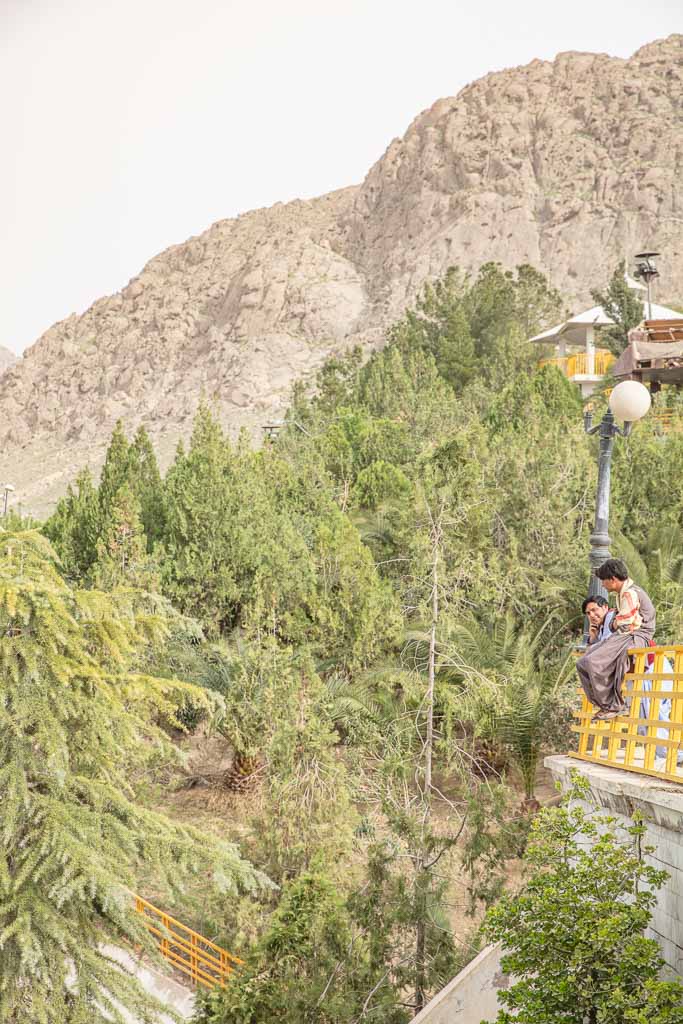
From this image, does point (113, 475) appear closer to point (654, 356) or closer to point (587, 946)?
point (654, 356)

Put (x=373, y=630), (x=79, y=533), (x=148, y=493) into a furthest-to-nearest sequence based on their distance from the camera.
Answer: (x=148, y=493) < (x=79, y=533) < (x=373, y=630)

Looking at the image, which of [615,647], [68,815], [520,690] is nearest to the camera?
[615,647]

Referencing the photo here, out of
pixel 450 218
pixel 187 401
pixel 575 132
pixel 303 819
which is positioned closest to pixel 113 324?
pixel 187 401

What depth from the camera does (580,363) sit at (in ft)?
115

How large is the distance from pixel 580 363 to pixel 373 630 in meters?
21.2

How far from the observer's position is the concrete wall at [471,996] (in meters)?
8.08

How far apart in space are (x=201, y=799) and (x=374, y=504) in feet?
25.7

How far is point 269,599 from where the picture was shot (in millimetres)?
17984

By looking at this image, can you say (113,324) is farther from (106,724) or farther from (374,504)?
(106,724)

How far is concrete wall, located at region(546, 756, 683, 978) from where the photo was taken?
5.91 meters

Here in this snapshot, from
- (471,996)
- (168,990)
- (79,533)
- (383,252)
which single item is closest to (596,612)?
(471,996)

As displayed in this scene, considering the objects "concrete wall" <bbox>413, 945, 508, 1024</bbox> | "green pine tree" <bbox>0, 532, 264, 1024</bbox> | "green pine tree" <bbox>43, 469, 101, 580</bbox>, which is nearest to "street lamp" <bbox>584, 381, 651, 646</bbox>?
"concrete wall" <bbox>413, 945, 508, 1024</bbox>

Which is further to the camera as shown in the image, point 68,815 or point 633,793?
point 68,815

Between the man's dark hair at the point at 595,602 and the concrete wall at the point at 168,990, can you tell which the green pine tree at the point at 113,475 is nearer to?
the concrete wall at the point at 168,990
